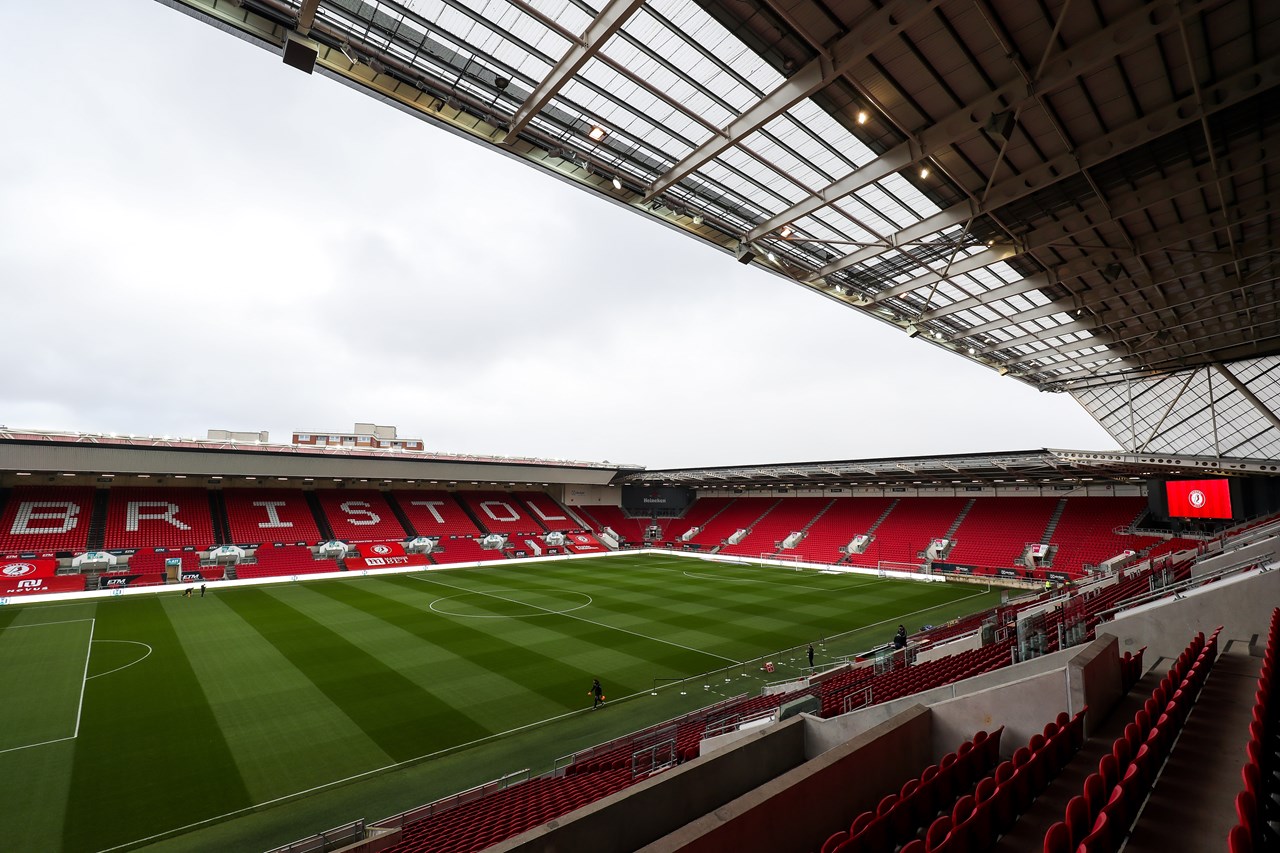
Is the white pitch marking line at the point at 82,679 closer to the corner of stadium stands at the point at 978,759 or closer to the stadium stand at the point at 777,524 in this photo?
the corner of stadium stands at the point at 978,759

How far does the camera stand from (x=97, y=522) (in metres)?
33.6

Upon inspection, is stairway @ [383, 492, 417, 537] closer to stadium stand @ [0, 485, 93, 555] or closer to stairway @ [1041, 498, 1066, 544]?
stadium stand @ [0, 485, 93, 555]

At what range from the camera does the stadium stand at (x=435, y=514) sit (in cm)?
4494

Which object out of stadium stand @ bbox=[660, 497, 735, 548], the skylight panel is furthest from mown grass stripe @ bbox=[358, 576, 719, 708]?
stadium stand @ bbox=[660, 497, 735, 548]

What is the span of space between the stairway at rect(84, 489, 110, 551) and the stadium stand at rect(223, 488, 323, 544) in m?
6.18

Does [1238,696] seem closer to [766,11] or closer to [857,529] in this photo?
[766,11]

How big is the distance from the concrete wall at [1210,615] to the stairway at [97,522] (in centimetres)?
4516

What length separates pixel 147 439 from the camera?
36094 mm

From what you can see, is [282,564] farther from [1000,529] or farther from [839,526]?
[1000,529]

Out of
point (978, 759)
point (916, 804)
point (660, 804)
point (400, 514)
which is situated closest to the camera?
point (916, 804)

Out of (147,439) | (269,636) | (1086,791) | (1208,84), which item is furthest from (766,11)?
(147,439)

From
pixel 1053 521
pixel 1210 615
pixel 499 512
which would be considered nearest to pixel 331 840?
pixel 1210 615

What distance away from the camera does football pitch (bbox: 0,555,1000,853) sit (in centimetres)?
1016

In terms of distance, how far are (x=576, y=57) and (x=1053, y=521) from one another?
136 feet
